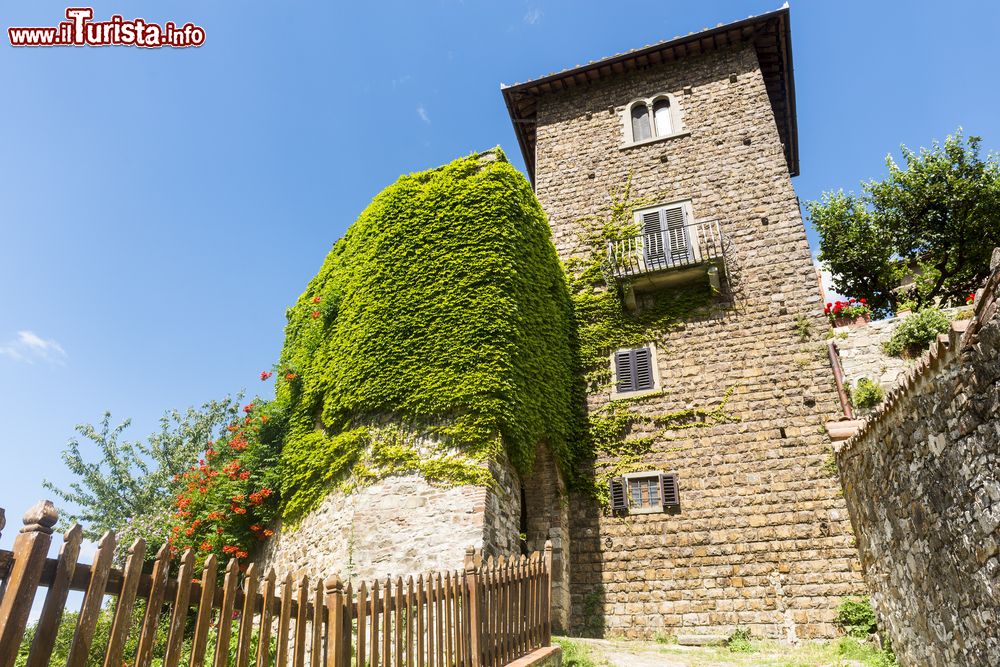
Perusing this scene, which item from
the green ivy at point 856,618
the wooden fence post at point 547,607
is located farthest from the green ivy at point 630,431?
the wooden fence post at point 547,607

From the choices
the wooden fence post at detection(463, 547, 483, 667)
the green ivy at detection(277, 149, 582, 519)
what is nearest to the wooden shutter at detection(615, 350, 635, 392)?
the green ivy at detection(277, 149, 582, 519)

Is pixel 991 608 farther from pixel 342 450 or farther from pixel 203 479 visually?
pixel 203 479

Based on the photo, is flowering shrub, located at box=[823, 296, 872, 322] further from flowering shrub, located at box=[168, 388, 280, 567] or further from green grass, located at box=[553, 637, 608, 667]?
flowering shrub, located at box=[168, 388, 280, 567]

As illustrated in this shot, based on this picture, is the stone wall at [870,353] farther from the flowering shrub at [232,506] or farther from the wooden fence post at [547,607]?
the flowering shrub at [232,506]

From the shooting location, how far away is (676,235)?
13016mm

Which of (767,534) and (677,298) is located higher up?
(677,298)

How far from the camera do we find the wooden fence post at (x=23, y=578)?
2184 millimetres

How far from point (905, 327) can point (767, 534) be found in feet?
13.7

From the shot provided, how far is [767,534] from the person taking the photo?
32.9 ft

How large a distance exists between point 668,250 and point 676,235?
54 cm

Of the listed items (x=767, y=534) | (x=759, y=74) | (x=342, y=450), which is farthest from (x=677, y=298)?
(x=342, y=450)

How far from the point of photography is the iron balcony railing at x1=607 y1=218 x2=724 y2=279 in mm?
12297

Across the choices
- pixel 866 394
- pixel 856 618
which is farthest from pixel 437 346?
pixel 856 618

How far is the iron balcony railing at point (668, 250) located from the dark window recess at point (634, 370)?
161cm
